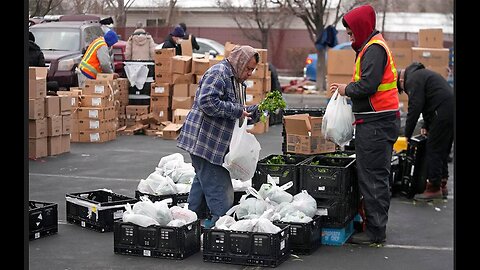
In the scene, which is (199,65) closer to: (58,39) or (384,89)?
(58,39)

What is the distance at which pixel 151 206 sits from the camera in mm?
6973

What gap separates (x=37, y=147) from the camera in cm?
1280

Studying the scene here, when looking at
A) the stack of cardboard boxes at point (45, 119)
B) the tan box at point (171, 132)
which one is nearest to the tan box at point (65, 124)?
the stack of cardboard boxes at point (45, 119)

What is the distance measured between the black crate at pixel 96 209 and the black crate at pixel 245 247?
4.38 ft

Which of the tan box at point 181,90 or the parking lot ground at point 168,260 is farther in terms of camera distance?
the tan box at point 181,90

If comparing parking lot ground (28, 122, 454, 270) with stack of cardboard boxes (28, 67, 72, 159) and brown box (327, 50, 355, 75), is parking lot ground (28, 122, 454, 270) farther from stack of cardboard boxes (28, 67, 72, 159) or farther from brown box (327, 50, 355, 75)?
brown box (327, 50, 355, 75)

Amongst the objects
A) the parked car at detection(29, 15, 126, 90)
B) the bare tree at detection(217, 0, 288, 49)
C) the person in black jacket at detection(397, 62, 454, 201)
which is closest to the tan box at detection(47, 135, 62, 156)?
the parked car at detection(29, 15, 126, 90)

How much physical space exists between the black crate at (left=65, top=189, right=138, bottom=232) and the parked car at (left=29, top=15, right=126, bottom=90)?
9561mm

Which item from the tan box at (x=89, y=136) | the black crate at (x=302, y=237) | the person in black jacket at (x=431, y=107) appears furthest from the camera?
the tan box at (x=89, y=136)

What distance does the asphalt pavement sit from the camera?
22.3ft

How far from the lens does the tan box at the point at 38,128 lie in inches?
490

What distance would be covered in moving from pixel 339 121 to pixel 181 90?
965cm

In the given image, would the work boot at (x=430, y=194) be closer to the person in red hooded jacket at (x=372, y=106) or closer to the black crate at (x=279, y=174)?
the person in red hooded jacket at (x=372, y=106)
